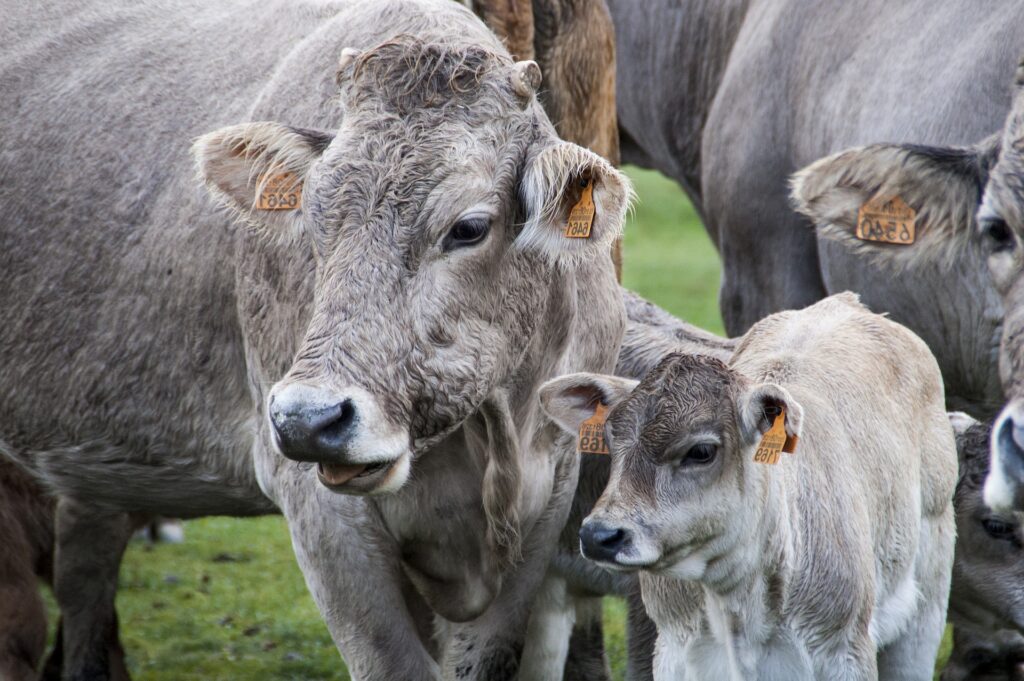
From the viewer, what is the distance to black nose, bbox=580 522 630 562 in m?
4.39

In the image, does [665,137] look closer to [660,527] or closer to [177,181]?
[177,181]

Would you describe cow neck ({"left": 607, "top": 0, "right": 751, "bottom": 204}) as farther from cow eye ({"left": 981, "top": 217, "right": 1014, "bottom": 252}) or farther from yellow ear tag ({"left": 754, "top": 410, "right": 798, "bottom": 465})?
yellow ear tag ({"left": 754, "top": 410, "right": 798, "bottom": 465})

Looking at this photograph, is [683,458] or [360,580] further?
[360,580]

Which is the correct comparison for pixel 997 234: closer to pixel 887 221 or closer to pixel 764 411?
pixel 887 221

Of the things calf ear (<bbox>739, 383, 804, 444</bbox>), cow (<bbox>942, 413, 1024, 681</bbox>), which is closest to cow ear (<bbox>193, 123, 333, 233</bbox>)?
calf ear (<bbox>739, 383, 804, 444</bbox>)

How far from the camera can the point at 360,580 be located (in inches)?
189

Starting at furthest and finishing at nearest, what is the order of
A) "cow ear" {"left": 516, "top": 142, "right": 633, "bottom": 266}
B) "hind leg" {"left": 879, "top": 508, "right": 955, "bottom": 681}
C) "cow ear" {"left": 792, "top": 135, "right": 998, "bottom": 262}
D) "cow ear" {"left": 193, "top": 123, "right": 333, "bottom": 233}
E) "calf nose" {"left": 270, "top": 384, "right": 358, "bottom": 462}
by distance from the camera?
"hind leg" {"left": 879, "top": 508, "right": 955, "bottom": 681}, "cow ear" {"left": 792, "top": 135, "right": 998, "bottom": 262}, "cow ear" {"left": 193, "top": 123, "right": 333, "bottom": 233}, "cow ear" {"left": 516, "top": 142, "right": 633, "bottom": 266}, "calf nose" {"left": 270, "top": 384, "right": 358, "bottom": 462}

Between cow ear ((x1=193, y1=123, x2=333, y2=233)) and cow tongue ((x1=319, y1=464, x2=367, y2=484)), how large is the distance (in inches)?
34.0

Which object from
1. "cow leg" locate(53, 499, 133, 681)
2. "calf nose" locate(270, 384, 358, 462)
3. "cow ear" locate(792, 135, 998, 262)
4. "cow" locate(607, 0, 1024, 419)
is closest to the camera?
"calf nose" locate(270, 384, 358, 462)

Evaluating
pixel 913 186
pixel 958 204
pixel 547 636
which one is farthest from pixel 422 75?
pixel 547 636

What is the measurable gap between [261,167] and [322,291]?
1.95 feet

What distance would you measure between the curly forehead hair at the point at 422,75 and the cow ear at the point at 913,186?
4.08 ft

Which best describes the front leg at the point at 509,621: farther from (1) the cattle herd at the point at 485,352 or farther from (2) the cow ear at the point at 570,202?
(2) the cow ear at the point at 570,202

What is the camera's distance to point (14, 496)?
6.71 meters
